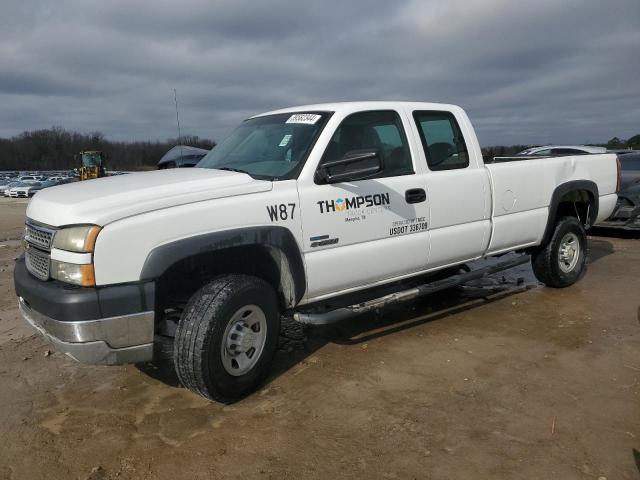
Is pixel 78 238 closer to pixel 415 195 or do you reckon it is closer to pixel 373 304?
pixel 373 304

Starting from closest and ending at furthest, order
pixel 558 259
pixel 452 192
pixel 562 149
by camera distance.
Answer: pixel 452 192 < pixel 558 259 < pixel 562 149

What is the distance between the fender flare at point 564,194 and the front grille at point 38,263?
188 inches

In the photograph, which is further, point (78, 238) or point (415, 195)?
point (415, 195)

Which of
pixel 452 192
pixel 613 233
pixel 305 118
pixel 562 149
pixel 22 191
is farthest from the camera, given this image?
pixel 22 191

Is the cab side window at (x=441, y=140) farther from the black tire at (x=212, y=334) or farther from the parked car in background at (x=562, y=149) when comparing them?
the parked car in background at (x=562, y=149)

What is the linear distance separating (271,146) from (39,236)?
69.2 inches

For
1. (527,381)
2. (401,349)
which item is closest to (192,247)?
(401,349)

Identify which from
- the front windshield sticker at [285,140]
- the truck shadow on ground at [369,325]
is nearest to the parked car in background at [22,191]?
the truck shadow on ground at [369,325]

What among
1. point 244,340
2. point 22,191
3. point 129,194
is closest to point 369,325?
point 244,340

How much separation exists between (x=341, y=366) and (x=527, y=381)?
1.35 m

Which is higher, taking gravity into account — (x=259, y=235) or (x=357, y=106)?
(x=357, y=106)

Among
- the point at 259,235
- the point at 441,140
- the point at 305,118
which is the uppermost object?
the point at 305,118

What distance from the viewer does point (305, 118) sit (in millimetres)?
4297

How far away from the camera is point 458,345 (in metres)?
4.62
